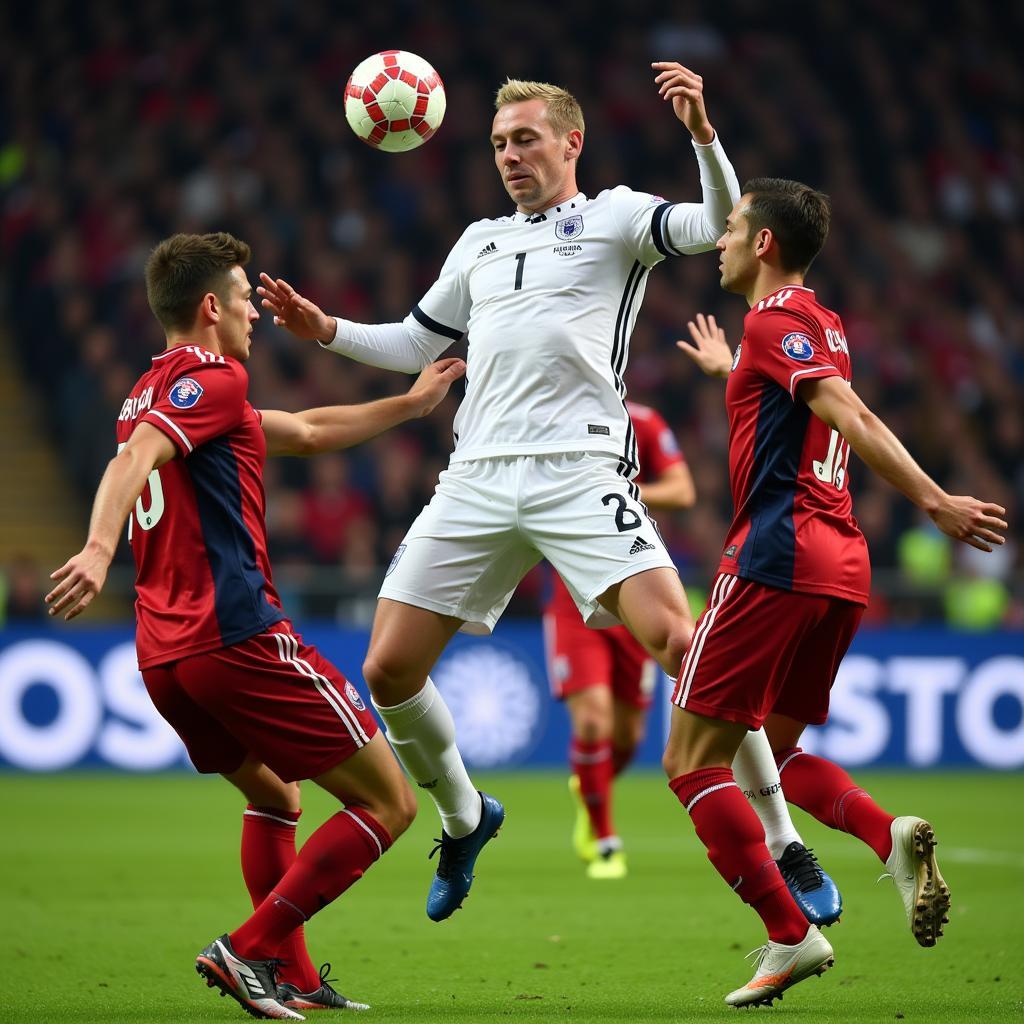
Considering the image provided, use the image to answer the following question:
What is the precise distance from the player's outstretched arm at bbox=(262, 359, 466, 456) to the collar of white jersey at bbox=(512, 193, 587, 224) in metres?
0.54

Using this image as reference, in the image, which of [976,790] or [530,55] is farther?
[530,55]

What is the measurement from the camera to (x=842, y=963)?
579 centimetres

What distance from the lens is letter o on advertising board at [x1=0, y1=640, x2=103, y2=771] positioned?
12.8 meters

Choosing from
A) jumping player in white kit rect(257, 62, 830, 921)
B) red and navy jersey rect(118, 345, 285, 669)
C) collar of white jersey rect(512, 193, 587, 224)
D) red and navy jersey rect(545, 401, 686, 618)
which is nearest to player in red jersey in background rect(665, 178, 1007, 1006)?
jumping player in white kit rect(257, 62, 830, 921)

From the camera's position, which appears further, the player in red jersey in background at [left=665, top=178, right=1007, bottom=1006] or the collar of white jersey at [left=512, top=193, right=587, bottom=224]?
the collar of white jersey at [left=512, top=193, right=587, bottom=224]

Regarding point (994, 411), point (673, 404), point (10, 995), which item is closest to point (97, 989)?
point (10, 995)

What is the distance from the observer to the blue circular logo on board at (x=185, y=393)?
15.3 feet

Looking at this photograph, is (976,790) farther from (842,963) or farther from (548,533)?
(548,533)

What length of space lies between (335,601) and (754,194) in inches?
347

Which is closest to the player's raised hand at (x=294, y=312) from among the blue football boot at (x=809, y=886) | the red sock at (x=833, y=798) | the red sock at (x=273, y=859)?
the red sock at (x=273, y=859)

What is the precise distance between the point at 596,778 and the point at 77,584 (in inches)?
179

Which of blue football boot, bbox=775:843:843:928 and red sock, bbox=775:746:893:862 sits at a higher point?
red sock, bbox=775:746:893:862

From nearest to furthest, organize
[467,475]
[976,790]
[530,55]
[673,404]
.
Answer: [467,475] < [976,790] < [673,404] < [530,55]

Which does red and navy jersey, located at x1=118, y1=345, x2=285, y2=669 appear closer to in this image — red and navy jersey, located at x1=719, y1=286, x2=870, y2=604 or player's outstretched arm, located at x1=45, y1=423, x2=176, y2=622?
player's outstretched arm, located at x1=45, y1=423, x2=176, y2=622
